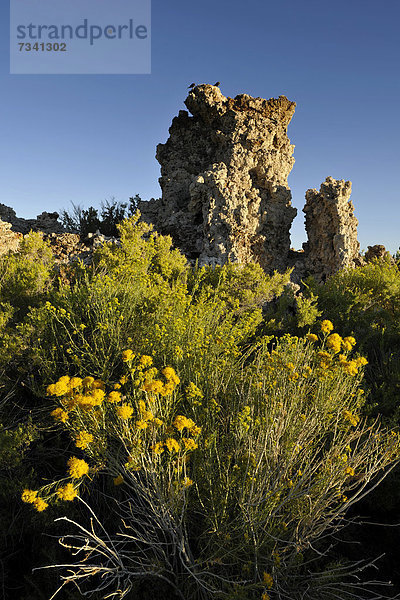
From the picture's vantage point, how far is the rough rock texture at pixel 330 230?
923cm

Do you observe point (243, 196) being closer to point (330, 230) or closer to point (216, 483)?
point (330, 230)

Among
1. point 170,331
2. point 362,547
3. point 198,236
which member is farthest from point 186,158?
point 362,547

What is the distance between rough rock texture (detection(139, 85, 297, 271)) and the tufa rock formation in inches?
1.1

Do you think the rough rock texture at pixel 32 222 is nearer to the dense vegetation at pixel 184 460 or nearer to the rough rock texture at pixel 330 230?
the dense vegetation at pixel 184 460

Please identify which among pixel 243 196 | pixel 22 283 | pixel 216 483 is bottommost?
pixel 216 483

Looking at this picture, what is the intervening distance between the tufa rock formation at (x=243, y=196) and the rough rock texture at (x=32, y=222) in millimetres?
→ 2635

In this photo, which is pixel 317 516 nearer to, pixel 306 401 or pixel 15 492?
pixel 306 401

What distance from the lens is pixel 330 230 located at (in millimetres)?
9539

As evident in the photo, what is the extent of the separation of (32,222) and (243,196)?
19.5 feet

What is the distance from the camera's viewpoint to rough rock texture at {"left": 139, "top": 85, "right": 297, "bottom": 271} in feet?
28.0

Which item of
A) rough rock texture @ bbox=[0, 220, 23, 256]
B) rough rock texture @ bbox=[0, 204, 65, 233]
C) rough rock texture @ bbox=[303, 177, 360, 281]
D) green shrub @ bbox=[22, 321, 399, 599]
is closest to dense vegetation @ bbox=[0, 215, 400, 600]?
green shrub @ bbox=[22, 321, 399, 599]

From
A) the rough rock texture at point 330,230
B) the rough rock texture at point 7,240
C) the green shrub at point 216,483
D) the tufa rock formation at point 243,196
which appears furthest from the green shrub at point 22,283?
the rough rock texture at point 330,230

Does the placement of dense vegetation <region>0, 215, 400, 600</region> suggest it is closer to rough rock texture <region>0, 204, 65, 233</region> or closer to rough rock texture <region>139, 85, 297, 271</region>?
rough rock texture <region>139, 85, 297, 271</region>

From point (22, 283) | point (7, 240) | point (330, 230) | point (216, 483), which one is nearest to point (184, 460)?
point (216, 483)
